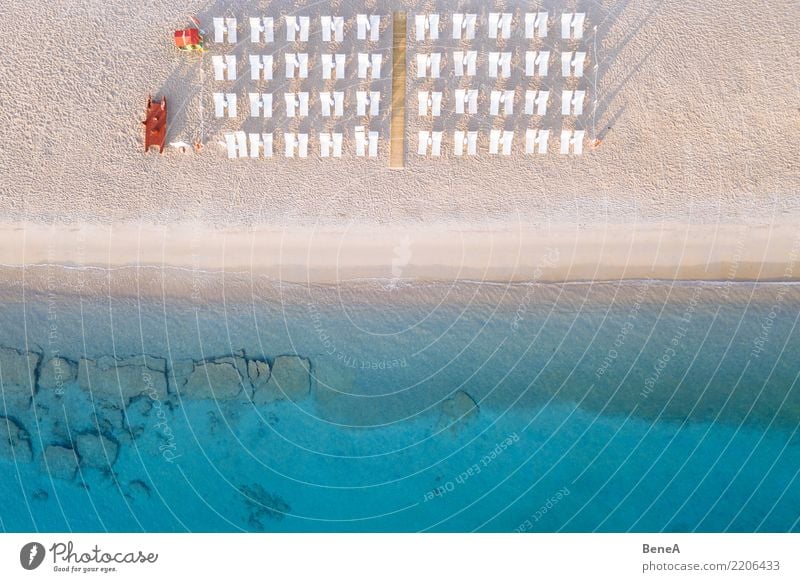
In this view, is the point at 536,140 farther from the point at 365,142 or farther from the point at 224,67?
the point at 224,67

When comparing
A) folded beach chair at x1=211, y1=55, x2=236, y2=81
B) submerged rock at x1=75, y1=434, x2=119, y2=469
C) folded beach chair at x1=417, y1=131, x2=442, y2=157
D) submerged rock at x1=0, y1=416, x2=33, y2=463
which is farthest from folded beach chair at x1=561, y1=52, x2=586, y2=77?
submerged rock at x1=0, y1=416, x2=33, y2=463

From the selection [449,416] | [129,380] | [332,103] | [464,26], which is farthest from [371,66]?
[129,380]

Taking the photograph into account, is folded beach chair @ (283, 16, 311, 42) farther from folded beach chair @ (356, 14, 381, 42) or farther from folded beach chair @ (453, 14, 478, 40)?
folded beach chair @ (453, 14, 478, 40)

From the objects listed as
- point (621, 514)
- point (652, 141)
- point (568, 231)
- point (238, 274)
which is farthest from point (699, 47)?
point (238, 274)

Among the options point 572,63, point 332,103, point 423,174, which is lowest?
point 423,174

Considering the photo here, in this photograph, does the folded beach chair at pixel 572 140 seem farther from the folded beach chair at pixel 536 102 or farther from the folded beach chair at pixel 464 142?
the folded beach chair at pixel 464 142

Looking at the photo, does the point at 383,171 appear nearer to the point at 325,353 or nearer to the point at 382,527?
the point at 325,353
